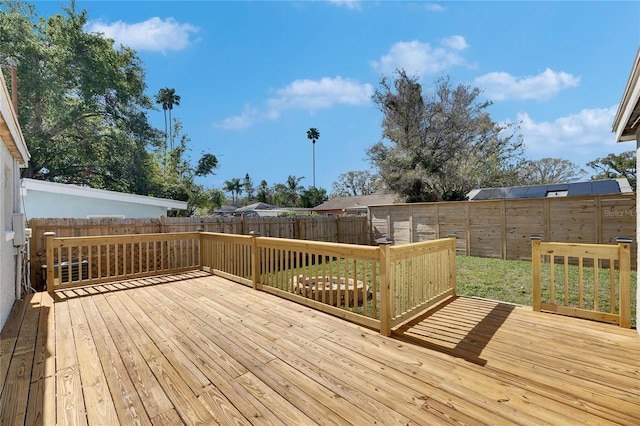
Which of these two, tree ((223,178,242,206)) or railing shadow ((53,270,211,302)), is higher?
tree ((223,178,242,206))

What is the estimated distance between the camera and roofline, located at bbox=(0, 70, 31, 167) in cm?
249

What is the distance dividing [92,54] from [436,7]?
1660cm

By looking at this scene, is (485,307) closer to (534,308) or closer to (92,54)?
(534,308)

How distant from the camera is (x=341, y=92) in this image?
53.2 ft

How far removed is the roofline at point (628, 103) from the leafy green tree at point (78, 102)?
1807 centimetres

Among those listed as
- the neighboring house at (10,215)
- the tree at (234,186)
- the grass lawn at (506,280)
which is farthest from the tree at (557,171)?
the tree at (234,186)

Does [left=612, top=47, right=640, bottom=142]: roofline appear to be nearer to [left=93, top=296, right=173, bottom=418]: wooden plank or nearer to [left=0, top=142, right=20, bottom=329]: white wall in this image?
[left=93, top=296, right=173, bottom=418]: wooden plank

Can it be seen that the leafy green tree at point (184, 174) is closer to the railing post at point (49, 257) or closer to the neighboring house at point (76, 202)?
the neighboring house at point (76, 202)

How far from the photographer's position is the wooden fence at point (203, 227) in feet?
17.2

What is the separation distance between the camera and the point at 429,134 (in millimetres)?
15281

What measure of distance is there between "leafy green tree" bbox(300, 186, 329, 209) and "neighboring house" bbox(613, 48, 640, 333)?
3540cm

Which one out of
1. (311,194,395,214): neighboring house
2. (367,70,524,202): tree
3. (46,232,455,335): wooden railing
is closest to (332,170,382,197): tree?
(311,194,395,214): neighboring house

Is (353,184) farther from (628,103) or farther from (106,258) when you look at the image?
(628,103)

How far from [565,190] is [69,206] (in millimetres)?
18293
